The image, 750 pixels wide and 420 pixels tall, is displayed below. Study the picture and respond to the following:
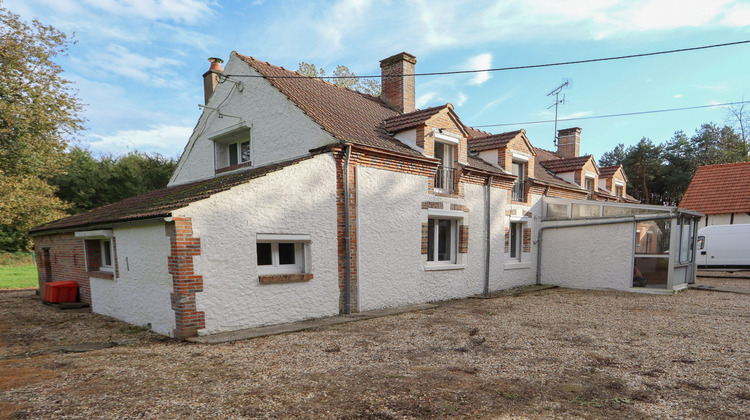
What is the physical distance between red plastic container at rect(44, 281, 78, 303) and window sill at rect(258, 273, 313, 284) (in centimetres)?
663

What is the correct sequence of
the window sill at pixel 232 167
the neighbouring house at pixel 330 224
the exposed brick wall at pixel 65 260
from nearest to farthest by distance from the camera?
the neighbouring house at pixel 330 224
the exposed brick wall at pixel 65 260
the window sill at pixel 232 167

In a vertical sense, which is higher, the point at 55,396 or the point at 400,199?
the point at 400,199

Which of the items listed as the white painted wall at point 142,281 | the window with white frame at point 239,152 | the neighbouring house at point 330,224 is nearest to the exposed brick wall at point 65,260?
the neighbouring house at point 330,224

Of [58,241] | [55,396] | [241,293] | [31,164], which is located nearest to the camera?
[55,396]

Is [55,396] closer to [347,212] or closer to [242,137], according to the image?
[347,212]

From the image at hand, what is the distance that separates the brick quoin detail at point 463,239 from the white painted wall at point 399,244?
20cm

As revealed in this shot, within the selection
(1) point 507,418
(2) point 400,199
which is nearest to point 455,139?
(2) point 400,199

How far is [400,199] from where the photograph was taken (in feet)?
29.9

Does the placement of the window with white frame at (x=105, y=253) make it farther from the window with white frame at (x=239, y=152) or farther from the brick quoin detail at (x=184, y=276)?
the brick quoin detail at (x=184, y=276)

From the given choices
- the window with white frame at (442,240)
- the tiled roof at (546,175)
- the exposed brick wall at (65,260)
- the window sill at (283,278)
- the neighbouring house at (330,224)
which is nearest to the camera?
the neighbouring house at (330,224)

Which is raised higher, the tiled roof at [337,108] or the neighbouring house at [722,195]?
the tiled roof at [337,108]

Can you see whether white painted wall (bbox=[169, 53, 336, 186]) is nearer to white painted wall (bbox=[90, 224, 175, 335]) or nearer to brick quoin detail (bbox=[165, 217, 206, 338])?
brick quoin detail (bbox=[165, 217, 206, 338])

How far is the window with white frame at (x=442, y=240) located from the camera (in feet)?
33.8

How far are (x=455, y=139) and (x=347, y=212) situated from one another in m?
4.54
